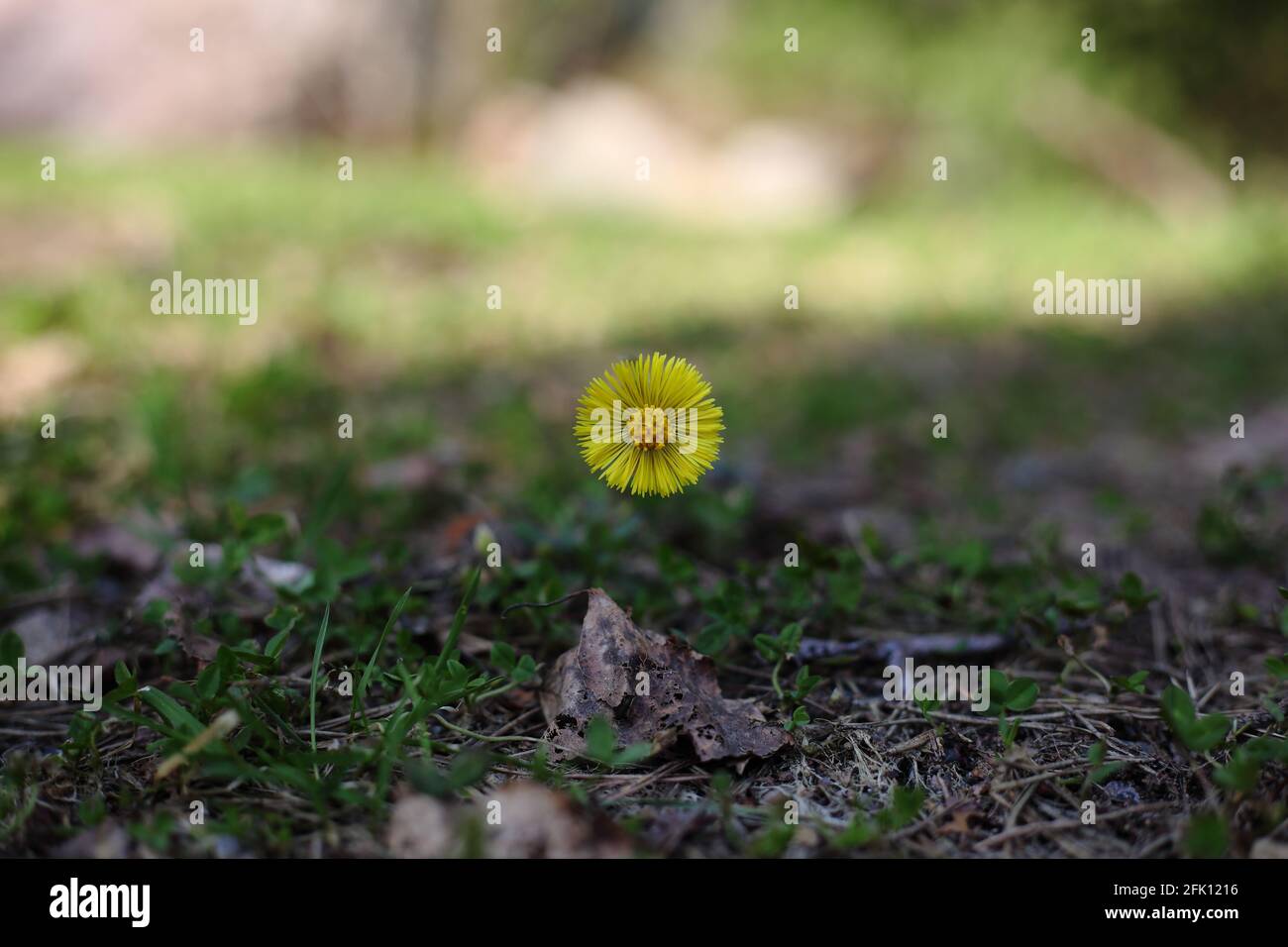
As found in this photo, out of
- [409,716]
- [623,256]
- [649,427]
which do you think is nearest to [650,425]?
[649,427]

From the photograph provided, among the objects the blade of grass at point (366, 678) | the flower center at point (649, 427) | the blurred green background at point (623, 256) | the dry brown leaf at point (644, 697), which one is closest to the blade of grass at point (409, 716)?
A: the blade of grass at point (366, 678)

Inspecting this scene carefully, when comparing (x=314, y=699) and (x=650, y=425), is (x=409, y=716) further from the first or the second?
(x=650, y=425)

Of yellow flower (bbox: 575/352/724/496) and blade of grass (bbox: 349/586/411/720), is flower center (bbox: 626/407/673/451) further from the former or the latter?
blade of grass (bbox: 349/586/411/720)

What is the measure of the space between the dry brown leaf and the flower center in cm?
25

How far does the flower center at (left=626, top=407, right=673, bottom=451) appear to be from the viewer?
133 centimetres

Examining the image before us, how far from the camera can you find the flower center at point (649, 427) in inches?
52.5

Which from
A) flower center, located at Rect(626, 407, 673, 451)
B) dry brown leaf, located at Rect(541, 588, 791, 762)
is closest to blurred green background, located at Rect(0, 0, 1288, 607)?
dry brown leaf, located at Rect(541, 588, 791, 762)

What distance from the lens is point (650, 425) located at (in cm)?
133

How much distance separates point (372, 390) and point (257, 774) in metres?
2.11

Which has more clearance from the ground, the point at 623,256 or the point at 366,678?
the point at 623,256

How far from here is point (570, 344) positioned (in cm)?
377
